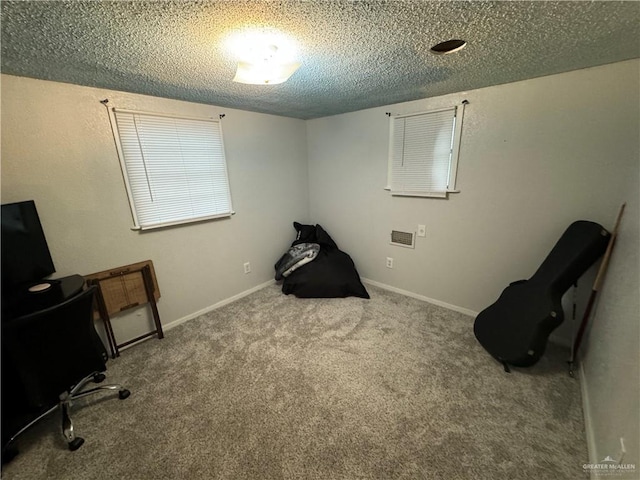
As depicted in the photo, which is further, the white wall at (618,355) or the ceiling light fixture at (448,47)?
the ceiling light fixture at (448,47)

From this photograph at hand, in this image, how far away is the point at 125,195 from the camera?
209cm

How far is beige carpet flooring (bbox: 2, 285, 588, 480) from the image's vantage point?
131 centimetres

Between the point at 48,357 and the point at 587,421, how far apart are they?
3.04m

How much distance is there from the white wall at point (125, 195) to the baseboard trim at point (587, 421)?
3017 millimetres

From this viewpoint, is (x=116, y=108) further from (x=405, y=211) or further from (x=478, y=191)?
(x=478, y=191)

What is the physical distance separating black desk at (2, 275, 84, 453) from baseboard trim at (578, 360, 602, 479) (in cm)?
289

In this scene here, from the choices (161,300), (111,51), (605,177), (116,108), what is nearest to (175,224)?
(161,300)

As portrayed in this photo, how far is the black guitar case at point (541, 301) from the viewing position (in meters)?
1.69

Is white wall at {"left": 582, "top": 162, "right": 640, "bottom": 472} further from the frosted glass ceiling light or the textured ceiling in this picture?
the frosted glass ceiling light

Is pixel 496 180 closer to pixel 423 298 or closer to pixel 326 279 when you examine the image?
pixel 423 298

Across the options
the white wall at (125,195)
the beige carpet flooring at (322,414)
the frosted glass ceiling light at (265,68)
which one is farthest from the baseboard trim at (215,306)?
the frosted glass ceiling light at (265,68)

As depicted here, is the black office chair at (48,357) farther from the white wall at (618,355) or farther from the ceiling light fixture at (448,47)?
the white wall at (618,355)

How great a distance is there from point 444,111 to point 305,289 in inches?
91.5

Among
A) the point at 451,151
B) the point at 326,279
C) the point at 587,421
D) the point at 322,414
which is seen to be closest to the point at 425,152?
the point at 451,151
